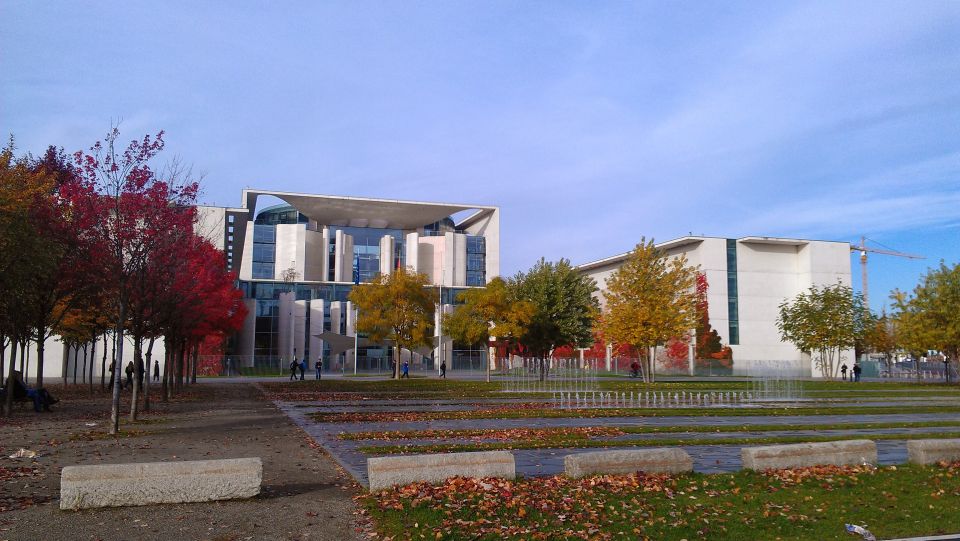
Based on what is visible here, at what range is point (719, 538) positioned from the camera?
24.2 feet

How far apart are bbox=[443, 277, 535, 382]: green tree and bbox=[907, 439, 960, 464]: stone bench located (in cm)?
3651

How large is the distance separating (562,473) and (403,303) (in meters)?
42.8

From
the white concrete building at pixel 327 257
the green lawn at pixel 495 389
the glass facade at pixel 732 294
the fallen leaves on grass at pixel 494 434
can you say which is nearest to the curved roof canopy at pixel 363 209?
the white concrete building at pixel 327 257

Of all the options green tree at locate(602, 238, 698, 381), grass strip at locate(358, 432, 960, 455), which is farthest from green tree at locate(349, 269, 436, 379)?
grass strip at locate(358, 432, 960, 455)

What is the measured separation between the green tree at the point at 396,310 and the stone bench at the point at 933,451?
140 feet

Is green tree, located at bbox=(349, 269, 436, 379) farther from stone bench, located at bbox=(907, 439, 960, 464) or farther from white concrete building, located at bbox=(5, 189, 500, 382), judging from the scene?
stone bench, located at bbox=(907, 439, 960, 464)

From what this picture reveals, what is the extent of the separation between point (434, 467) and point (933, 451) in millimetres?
7955

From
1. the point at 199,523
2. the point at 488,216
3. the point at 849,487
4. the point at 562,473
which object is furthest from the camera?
the point at 488,216

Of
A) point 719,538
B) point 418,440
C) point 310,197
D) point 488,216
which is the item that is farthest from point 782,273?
point 719,538

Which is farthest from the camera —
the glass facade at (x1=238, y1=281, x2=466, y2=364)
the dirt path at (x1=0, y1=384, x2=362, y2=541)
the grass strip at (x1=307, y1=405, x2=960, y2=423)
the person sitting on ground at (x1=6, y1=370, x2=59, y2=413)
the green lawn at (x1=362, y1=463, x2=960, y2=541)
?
the glass facade at (x1=238, y1=281, x2=466, y2=364)

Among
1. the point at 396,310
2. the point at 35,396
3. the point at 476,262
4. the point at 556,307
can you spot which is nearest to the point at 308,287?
the point at 476,262

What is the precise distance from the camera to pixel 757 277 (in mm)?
91188

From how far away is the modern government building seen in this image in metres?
79.8

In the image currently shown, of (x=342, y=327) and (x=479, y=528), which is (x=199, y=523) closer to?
(x=479, y=528)
